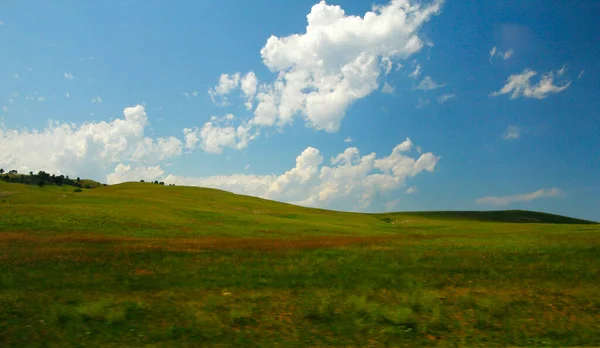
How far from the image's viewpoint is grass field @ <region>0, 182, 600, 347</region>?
13883 mm

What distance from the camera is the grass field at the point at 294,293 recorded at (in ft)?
45.5

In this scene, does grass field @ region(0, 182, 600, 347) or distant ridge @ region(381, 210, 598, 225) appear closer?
grass field @ region(0, 182, 600, 347)

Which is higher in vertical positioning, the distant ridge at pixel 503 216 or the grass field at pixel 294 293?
the distant ridge at pixel 503 216

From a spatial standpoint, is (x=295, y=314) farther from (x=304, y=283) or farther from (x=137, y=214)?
(x=137, y=214)

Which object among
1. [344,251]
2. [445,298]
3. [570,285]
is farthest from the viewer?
[344,251]

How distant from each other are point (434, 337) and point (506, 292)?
797 cm

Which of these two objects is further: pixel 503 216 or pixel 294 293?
pixel 503 216

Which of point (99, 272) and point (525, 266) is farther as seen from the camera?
point (525, 266)

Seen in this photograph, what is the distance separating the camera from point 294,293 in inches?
760

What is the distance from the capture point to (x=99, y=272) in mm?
22875

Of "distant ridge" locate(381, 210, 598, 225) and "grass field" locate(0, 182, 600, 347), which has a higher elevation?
"distant ridge" locate(381, 210, 598, 225)

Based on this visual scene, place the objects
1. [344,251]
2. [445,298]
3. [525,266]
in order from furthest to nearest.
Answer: [344,251], [525,266], [445,298]

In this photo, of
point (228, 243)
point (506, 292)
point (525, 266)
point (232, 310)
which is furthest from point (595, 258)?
point (228, 243)

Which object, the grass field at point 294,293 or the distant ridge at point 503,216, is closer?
the grass field at point 294,293
